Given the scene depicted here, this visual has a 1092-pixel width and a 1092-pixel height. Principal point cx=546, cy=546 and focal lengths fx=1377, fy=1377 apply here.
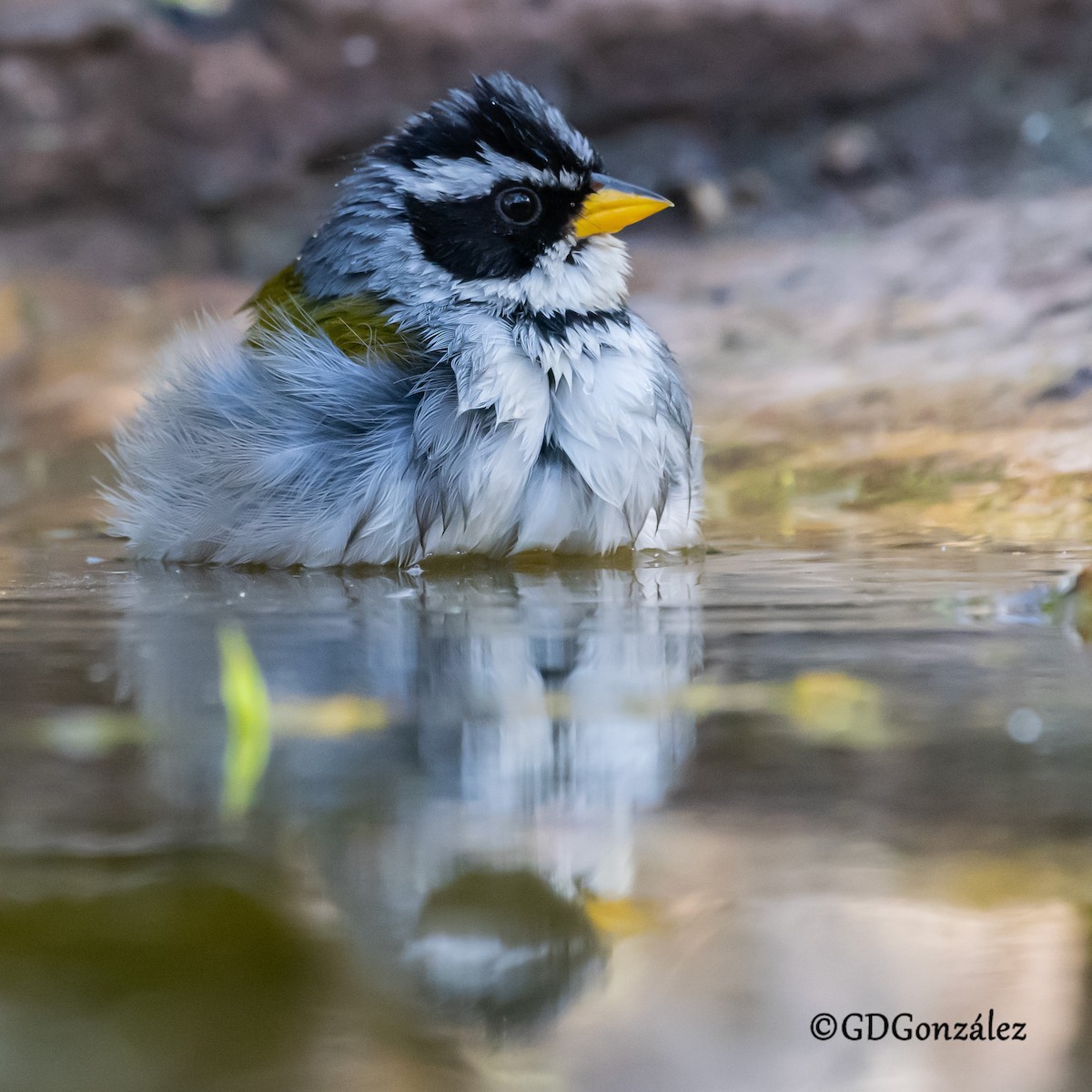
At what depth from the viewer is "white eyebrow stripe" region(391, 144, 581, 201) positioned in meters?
3.51

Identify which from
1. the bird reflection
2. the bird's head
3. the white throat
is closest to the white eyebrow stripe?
the bird's head

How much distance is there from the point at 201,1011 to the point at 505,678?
38.2 inches

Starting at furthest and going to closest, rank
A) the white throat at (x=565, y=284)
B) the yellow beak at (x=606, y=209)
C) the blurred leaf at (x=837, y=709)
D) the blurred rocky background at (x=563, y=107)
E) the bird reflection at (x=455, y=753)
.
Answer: the blurred rocky background at (x=563, y=107) → the yellow beak at (x=606, y=209) → the white throat at (x=565, y=284) → the blurred leaf at (x=837, y=709) → the bird reflection at (x=455, y=753)

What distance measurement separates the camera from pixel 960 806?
142 centimetres

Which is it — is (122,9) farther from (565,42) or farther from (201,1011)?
(201,1011)

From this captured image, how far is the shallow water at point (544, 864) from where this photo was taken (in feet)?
3.49

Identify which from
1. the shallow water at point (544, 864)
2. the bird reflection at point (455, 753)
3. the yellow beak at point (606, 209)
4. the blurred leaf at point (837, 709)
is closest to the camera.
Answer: the shallow water at point (544, 864)

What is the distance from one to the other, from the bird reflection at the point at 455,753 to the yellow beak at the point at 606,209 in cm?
→ 119

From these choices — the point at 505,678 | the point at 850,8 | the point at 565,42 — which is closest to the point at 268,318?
the point at 505,678

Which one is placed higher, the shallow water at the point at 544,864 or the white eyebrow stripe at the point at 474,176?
the white eyebrow stripe at the point at 474,176

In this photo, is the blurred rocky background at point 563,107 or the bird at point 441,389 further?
the blurred rocky background at point 563,107

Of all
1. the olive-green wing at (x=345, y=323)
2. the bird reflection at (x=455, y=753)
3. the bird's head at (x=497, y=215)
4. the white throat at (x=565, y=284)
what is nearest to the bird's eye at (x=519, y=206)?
the bird's head at (x=497, y=215)

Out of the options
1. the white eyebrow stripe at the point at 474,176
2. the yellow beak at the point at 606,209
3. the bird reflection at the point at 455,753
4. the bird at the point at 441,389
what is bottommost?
the bird reflection at the point at 455,753

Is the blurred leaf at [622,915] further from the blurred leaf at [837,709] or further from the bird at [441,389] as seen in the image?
the bird at [441,389]
